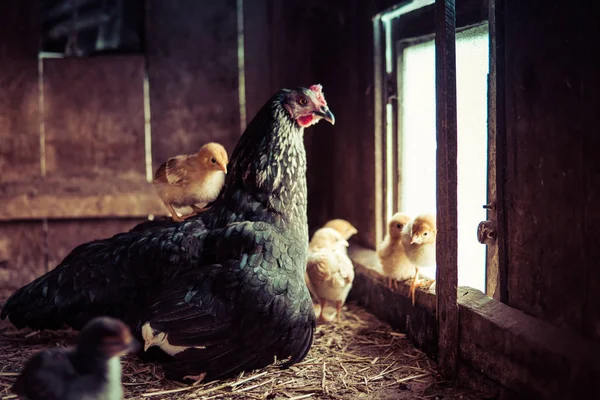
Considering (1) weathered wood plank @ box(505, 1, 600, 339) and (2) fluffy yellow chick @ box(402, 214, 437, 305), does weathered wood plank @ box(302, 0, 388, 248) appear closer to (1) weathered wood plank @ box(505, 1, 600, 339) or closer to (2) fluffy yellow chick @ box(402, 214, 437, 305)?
(2) fluffy yellow chick @ box(402, 214, 437, 305)

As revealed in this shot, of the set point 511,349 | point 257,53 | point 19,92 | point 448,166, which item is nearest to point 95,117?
point 19,92

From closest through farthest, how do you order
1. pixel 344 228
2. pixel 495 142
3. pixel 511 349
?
pixel 511 349
pixel 495 142
pixel 344 228

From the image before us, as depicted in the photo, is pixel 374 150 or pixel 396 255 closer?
pixel 396 255

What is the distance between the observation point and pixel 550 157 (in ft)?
7.87

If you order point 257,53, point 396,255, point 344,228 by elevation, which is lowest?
point 396,255

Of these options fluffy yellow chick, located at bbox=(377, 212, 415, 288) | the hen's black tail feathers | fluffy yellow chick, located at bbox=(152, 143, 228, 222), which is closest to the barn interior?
fluffy yellow chick, located at bbox=(377, 212, 415, 288)

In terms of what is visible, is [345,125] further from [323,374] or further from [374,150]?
[323,374]

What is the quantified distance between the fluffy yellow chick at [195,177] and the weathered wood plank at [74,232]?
145cm

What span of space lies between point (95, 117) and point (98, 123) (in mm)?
54

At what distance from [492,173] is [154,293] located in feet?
5.92

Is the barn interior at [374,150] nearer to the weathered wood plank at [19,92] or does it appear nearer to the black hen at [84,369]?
the weathered wood plank at [19,92]

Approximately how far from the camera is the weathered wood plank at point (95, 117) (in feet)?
16.9

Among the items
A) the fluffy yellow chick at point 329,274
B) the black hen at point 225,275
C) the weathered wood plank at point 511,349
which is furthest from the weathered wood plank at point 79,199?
the weathered wood plank at point 511,349

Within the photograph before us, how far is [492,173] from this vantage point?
3.06m
